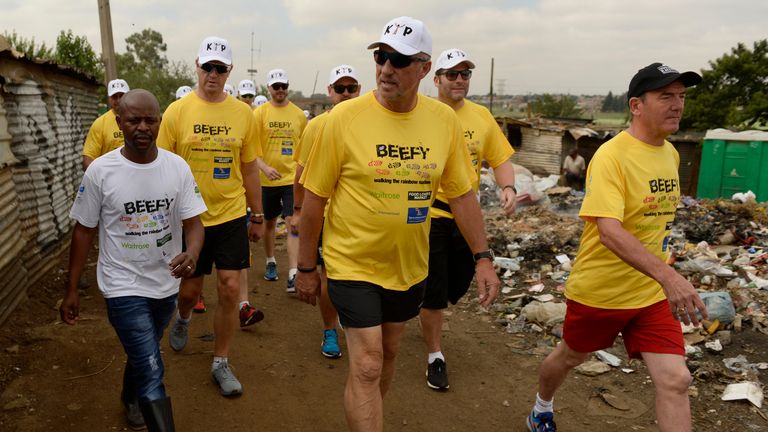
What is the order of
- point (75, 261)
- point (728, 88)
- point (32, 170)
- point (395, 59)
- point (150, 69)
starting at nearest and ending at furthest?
point (395, 59) → point (75, 261) → point (32, 170) → point (728, 88) → point (150, 69)

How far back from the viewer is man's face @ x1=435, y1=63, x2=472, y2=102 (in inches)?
191

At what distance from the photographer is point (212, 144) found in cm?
469

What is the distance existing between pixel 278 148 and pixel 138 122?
14.2 ft

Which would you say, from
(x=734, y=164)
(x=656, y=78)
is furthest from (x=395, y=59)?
(x=734, y=164)

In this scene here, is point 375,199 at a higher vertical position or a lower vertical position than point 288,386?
higher

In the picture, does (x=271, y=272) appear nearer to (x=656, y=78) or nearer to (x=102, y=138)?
(x=102, y=138)

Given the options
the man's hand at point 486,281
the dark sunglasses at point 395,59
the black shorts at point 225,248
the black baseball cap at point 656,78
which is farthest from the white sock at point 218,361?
the black baseball cap at point 656,78

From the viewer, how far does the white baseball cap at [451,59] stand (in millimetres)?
4859

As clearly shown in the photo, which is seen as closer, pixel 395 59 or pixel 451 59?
pixel 395 59

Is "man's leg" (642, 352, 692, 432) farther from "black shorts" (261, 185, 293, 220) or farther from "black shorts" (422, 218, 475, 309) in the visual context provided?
"black shorts" (261, 185, 293, 220)

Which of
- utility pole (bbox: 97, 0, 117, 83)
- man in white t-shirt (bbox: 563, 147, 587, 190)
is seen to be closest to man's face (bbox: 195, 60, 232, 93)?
utility pole (bbox: 97, 0, 117, 83)

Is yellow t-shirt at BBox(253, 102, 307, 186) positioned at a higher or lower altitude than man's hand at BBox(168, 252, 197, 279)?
higher

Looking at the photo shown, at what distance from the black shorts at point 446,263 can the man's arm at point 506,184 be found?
547 millimetres

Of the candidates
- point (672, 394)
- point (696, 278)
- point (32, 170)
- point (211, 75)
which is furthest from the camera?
point (696, 278)
